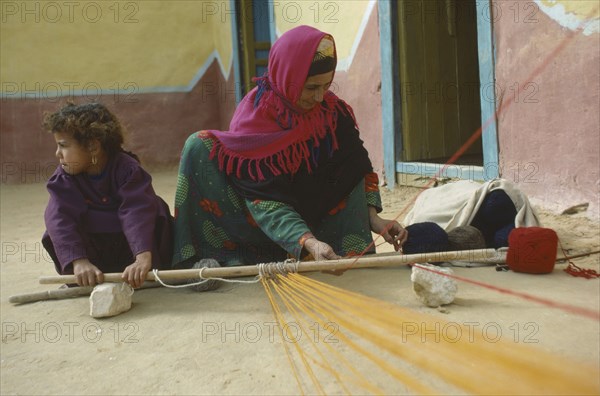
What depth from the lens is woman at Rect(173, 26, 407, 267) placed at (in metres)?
2.10

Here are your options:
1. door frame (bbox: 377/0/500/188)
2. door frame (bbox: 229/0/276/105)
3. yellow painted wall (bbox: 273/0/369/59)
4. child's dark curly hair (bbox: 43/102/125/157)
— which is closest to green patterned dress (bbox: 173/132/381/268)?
child's dark curly hair (bbox: 43/102/125/157)

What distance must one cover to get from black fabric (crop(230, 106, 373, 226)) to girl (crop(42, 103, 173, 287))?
1.21 ft

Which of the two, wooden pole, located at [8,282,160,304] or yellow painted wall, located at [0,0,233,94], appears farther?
yellow painted wall, located at [0,0,233,94]

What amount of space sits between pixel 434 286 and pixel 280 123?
84cm

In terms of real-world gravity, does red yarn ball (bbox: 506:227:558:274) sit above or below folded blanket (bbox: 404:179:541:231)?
below

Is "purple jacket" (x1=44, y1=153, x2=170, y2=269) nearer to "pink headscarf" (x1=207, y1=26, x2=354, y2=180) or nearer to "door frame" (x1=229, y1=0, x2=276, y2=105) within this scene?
"pink headscarf" (x1=207, y1=26, x2=354, y2=180)

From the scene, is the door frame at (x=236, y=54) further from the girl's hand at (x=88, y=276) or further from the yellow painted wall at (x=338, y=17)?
the girl's hand at (x=88, y=276)

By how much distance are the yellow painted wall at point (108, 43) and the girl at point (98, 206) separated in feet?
18.0

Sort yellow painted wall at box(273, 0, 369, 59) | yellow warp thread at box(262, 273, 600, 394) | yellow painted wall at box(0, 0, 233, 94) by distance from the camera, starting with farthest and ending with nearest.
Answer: yellow painted wall at box(0, 0, 233, 94) < yellow painted wall at box(273, 0, 369, 59) < yellow warp thread at box(262, 273, 600, 394)

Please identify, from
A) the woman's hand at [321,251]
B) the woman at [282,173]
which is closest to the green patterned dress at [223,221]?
the woman at [282,173]

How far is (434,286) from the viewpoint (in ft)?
6.01

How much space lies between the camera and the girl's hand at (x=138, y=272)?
196 cm

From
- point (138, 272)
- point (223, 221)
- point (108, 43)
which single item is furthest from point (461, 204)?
point (108, 43)

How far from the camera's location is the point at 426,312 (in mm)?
1821
